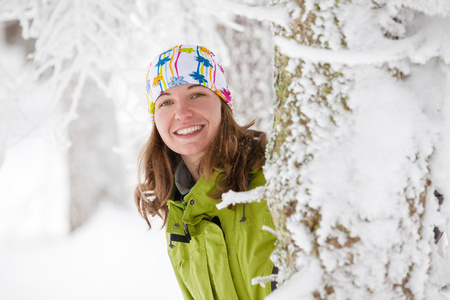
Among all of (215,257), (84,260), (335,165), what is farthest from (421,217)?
(84,260)

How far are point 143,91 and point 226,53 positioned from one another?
3.26 feet

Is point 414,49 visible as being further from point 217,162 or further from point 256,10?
point 217,162

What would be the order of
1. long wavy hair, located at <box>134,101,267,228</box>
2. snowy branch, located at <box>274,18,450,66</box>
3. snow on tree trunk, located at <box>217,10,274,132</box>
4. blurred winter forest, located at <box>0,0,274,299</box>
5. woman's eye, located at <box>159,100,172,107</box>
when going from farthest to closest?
snow on tree trunk, located at <box>217,10,274,132</box>
blurred winter forest, located at <box>0,0,274,299</box>
woman's eye, located at <box>159,100,172,107</box>
long wavy hair, located at <box>134,101,267,228</box>
snowy branch, located at <box>274,18,450,66</box>

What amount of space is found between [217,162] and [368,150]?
109 centimetres

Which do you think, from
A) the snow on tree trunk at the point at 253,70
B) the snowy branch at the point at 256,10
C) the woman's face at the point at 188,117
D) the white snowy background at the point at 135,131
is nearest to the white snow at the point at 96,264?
the white snowy background at the point at 135,131

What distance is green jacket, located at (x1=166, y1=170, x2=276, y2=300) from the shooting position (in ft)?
5.82

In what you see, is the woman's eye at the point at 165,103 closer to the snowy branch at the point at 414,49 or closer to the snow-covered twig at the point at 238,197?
the snow-covered twig at the point at 238,197

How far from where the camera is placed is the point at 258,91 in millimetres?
4684

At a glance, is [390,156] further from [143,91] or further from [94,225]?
[94,225]

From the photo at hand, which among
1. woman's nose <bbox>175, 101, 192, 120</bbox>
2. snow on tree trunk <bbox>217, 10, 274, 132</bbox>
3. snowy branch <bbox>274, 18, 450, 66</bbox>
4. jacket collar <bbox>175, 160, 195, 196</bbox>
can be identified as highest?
snow on tree trunk <bbox>217, 10, 274, 132</bbox>

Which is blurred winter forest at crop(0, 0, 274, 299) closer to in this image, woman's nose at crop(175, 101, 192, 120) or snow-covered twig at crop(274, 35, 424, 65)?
snow-covered twig at crop(274, 35, 424, 65)

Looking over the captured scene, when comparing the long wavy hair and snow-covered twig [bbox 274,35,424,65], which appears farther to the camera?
the long wavy hair

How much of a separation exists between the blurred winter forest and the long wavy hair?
708 mm

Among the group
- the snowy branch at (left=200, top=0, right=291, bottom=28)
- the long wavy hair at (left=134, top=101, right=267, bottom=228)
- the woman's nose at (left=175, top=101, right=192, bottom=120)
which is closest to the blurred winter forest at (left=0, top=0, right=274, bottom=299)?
the snowy branch at (left=200, top=0, right=291, bottom=28)
